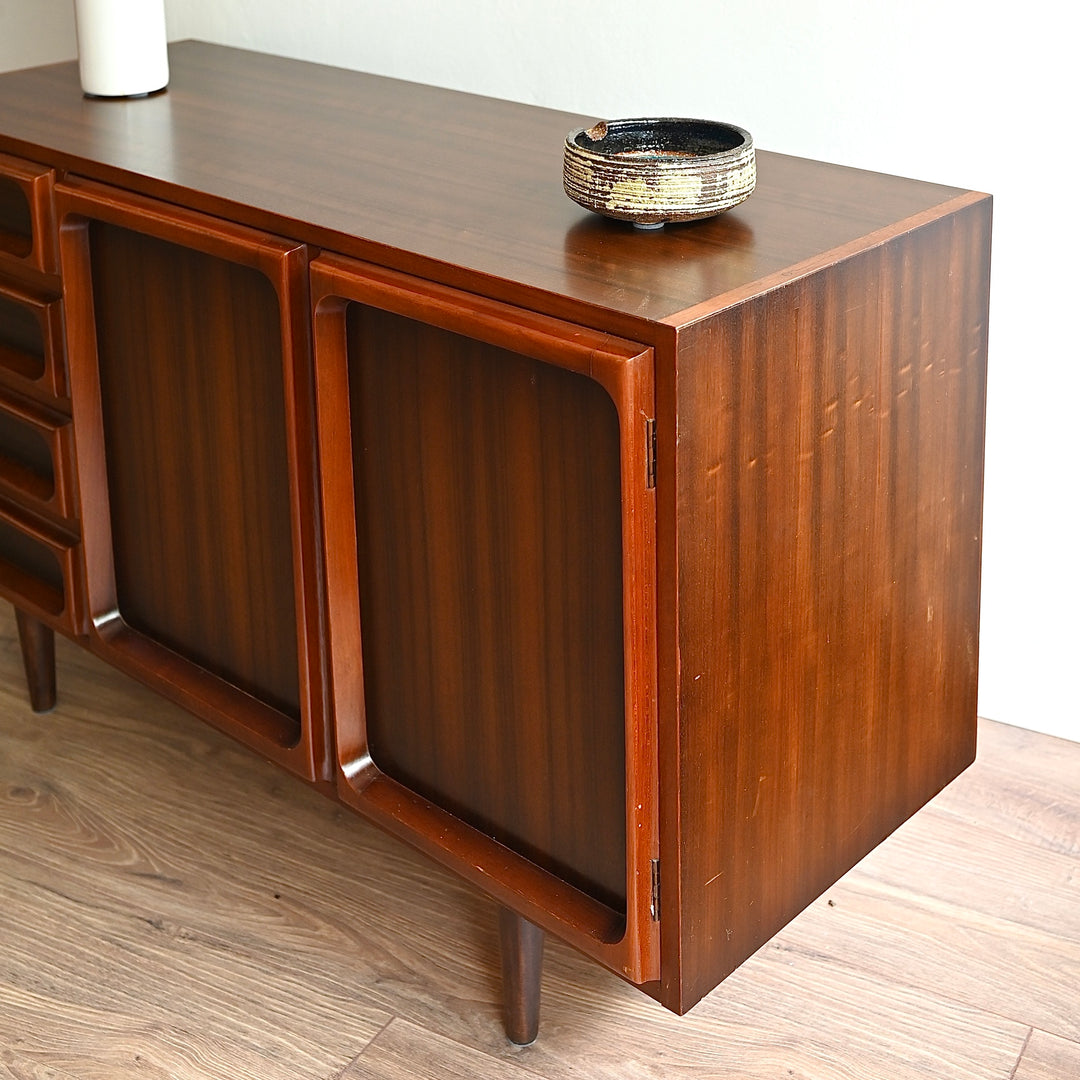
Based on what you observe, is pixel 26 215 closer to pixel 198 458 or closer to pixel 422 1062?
pixel 198 458

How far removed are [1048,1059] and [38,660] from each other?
1223mm

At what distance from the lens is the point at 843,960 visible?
1474 millimetres

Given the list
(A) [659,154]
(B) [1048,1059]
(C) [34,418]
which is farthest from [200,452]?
(B) [1048,1059]

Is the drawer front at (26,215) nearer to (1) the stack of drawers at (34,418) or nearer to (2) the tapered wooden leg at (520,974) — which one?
(1) the stack of drawers at (34,418)

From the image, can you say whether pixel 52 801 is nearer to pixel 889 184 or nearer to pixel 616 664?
pixel 616 664

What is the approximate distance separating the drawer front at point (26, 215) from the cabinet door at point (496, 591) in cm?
38

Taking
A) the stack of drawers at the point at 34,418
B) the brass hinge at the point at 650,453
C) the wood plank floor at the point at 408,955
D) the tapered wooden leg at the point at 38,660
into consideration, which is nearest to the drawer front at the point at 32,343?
the stack of drawers at the point at 34,418

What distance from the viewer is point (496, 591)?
47.1 inches

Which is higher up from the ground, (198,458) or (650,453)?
(650,453)

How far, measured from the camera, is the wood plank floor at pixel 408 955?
4.52 ft

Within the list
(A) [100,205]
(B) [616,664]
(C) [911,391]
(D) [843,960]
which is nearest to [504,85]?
(A) [100,205]

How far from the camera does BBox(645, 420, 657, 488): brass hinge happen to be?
3.33 ft

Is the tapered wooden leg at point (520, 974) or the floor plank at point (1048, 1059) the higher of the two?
the tapered wooden leg at point (520, 974)

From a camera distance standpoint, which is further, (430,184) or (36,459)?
(36,459)
